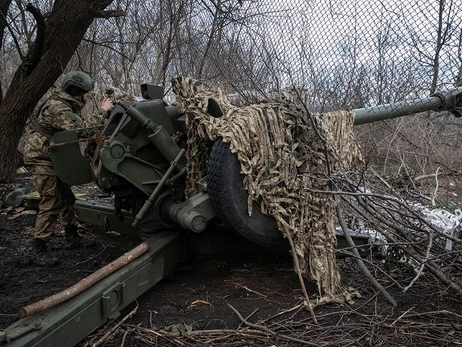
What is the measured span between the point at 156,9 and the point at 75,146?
5226 millimetres

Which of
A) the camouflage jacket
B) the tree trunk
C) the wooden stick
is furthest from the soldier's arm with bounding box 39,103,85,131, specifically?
the tree trunk

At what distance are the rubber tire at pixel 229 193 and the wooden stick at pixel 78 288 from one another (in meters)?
0.66

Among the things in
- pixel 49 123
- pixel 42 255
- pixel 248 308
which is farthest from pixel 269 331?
pixel 49 123

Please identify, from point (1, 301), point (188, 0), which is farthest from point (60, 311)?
point (188, 0)

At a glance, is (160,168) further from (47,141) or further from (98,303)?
(47,141)

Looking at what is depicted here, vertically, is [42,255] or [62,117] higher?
[62,117]

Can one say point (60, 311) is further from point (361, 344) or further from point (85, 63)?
point (85, 63)

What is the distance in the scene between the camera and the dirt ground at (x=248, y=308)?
8.72 feet

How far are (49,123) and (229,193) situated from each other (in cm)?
261

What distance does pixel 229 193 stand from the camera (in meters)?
3.09

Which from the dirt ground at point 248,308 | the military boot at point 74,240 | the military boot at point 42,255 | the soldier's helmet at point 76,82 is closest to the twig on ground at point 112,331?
the dirt ground at point 248,308

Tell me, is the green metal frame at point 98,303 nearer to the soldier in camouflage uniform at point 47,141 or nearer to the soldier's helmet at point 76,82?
the soldier in camouflage uniform at point 47,141

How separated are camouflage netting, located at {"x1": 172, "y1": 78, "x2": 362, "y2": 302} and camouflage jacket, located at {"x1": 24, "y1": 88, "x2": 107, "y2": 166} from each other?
1728 mm

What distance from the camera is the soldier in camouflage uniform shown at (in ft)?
15.2
